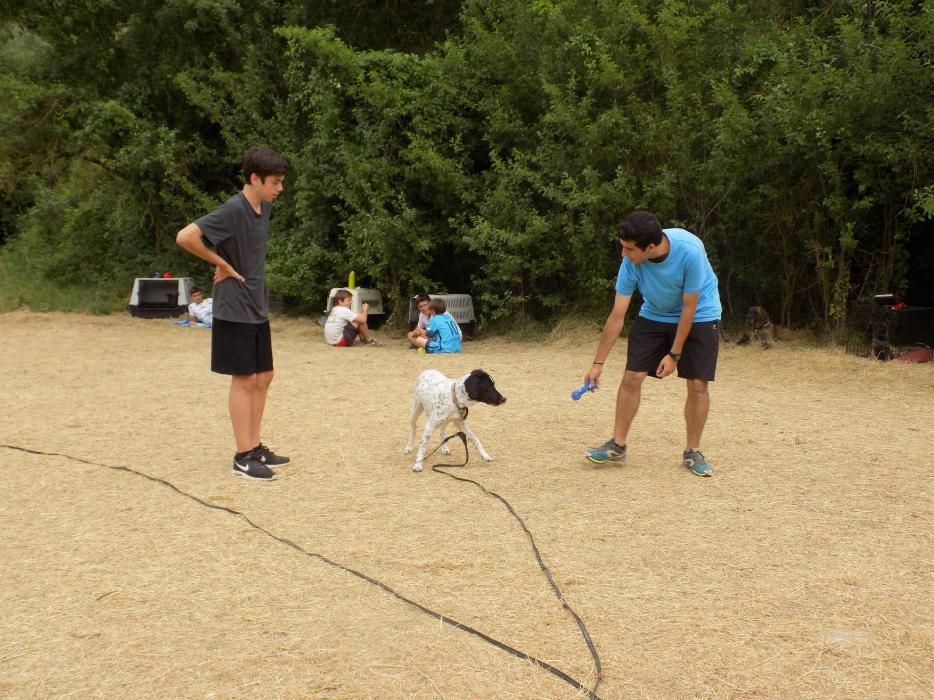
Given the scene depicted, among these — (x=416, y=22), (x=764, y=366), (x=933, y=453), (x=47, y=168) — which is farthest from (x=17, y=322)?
(x=933, y=453)

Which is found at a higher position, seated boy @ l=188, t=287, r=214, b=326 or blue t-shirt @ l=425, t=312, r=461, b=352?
blue t-shirt @ l=425, t=312, r=461, b=352

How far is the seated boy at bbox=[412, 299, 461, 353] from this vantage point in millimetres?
11125

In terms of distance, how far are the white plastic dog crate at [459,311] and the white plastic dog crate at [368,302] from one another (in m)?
0.78

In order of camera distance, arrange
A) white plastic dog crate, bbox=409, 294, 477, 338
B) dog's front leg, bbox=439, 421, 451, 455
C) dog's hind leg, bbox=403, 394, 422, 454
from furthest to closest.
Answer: white plastic dog crate, bbox=409, 294, 477, 338
dog's hind leg, bbox=403, 394, 422, 454
dog's front leg, bbox=439, 421, 451, 455

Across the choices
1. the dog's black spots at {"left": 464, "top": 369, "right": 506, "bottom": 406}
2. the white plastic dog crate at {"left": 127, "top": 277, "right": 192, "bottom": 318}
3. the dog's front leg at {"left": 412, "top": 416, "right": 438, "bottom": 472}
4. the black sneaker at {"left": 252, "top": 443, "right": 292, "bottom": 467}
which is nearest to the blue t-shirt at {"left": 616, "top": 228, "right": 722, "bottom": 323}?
the dog's black spots at {"left": 464, "top": 369, "right": 506, "bottom": 406}

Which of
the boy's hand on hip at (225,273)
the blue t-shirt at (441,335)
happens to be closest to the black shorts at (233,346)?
the boy's hand on hip at (225,273)

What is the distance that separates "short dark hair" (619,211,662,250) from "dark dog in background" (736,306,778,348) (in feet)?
21.4

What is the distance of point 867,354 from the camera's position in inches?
391

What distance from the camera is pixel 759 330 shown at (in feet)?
35.7

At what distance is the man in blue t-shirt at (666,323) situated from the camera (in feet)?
16.1

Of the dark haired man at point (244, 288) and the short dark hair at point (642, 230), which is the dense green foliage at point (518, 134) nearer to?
the short dark hair at point (642, 230)

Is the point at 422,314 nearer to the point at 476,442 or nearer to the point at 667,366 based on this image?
the point at 476,442

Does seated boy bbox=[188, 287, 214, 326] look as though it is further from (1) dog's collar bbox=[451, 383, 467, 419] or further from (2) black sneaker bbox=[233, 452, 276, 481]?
(1) dog's collar bbox=[451, 383, 467, 419]

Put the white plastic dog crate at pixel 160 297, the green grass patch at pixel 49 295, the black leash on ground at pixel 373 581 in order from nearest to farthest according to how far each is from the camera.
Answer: the black leash on ground at pixel 373 581 < the white plastic dog crate at pixel 160 297 < the green grass patch at pixel 49 295
